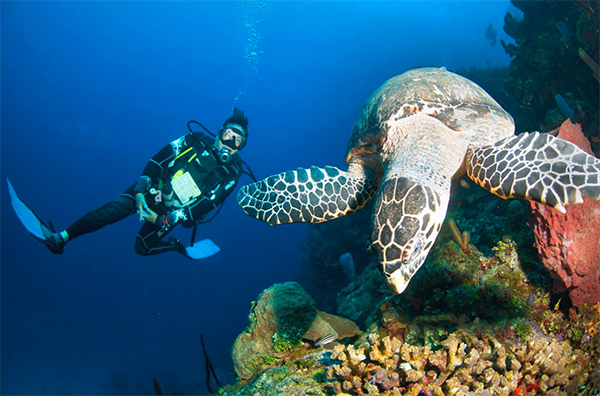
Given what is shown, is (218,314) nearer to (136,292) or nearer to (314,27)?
(136,292)

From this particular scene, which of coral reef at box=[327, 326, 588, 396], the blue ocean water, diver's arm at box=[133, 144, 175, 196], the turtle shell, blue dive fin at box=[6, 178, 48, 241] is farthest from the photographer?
the blue ocean water

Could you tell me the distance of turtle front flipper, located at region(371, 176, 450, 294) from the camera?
256cm

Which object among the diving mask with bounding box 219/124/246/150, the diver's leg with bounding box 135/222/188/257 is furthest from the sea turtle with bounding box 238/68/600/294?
the diver's leg with bounding box 135/222/188/257

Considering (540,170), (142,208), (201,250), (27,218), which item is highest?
(27,218)

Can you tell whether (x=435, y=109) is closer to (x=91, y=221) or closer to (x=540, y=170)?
(x=540, y=170)

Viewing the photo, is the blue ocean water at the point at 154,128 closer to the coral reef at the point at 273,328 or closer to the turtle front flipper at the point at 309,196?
the coral reef at the point at 273,328

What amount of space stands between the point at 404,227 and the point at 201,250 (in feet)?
16.9

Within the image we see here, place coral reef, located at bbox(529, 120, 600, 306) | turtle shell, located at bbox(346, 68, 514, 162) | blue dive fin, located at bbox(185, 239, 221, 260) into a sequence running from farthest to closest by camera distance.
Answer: blue dive fin, located at bbox(185, 239, 221, 260), turtle shell, located at bbox(346, 68, 514, 162), coral reef, located at bbox(529, 120, 600, 306)

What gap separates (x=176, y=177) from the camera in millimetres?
6332

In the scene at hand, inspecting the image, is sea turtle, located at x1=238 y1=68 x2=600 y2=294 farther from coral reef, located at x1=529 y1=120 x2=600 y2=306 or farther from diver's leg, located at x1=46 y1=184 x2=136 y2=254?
diver's leg, located at x1=46 y1=184 x2=136 y2=254

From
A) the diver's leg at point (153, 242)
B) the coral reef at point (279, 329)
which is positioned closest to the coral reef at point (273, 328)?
the coral reef at point (279, 329)

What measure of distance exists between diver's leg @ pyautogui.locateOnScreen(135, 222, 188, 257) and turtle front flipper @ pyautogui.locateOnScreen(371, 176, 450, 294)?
17.0ft

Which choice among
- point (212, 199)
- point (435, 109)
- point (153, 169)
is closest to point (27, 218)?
→ point (153, 169)

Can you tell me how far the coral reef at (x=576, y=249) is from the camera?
10.1ft
